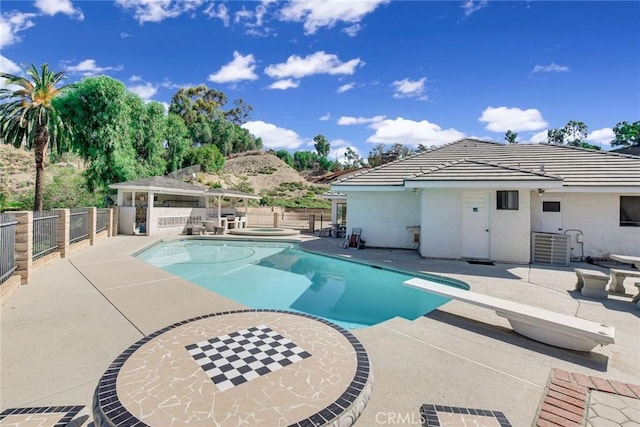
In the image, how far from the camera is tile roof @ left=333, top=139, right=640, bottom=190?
8.95m

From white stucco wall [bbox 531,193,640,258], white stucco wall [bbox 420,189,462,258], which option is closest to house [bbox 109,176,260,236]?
white stucco wall [bbox 420,189,462,258]

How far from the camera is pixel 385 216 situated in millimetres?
11836

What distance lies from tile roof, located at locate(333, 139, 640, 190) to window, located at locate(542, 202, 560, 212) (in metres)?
0.78

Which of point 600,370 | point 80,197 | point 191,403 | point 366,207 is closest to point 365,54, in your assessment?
point 366,207

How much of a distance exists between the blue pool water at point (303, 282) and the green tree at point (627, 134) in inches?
2440

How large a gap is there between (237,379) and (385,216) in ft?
33.2

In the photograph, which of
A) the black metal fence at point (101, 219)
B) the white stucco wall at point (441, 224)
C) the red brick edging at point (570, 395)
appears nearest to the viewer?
the red brick edging at point (570, 395)

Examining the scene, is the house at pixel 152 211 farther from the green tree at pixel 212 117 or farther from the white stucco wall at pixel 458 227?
the green tree at pixel 212 117

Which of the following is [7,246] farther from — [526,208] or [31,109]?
[31,109]

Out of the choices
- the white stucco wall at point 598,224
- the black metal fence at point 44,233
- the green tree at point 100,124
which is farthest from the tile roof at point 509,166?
the green tree at point 100,124

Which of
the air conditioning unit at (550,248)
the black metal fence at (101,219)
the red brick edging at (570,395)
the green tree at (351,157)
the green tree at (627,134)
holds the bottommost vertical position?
the red brick edging at (570,395)

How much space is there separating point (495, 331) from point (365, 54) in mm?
15291

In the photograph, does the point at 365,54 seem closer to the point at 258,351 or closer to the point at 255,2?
the point at 255,2

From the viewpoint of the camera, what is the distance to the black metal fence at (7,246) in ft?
16.9
